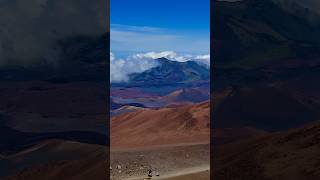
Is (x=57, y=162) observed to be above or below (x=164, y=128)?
above

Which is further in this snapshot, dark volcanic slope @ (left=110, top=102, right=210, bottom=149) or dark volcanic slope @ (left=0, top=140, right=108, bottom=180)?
dark volcanic slope @ (left=110, top=102, right=210, bottom=149)
